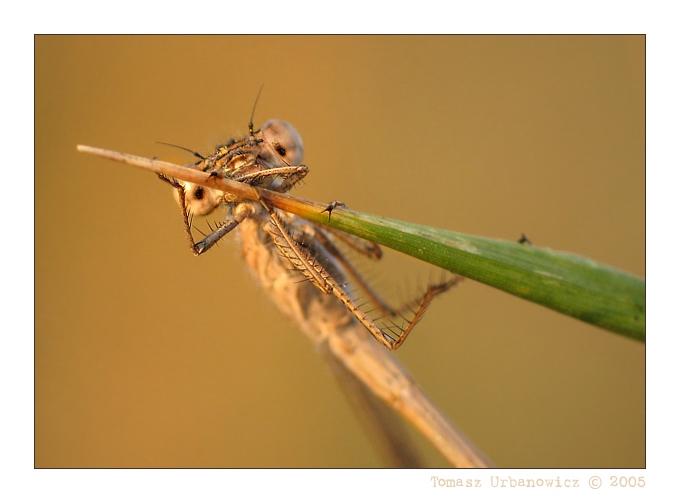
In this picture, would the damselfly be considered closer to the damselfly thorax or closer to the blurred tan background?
the damselfly thorax

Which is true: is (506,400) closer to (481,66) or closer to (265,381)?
(265,381)

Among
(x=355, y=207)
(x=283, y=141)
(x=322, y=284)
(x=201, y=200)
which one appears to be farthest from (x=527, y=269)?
(x=355, y=207)

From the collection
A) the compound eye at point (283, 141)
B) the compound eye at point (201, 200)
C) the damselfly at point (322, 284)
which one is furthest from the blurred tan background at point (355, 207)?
the compound eye at point (283, 141)

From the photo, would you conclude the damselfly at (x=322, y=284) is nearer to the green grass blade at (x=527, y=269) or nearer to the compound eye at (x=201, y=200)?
the compound eye at (x=201, y=200)

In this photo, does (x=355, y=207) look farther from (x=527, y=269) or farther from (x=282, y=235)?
(x=527, y=269)

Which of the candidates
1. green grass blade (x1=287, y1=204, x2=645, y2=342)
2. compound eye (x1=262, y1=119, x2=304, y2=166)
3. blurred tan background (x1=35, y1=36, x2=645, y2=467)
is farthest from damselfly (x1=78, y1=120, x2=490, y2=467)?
blurred tan background (x1=35, y1=36, x2=645, y2=467)

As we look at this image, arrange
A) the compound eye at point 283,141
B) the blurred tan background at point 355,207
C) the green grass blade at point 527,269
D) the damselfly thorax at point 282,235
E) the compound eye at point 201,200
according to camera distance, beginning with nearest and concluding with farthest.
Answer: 1. the green grass blade at point 527,269
2. the damselfly thorax at point 282,235
3. the compound eye at point 283,141
4. the compound eye at point 201,200
5. the blurred tan background at point 355,207

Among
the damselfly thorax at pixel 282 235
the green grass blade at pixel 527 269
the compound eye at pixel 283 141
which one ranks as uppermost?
the compound eye at pixel 283 141

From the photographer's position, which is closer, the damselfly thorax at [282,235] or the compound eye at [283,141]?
the damselfly thorax at [282,235]
